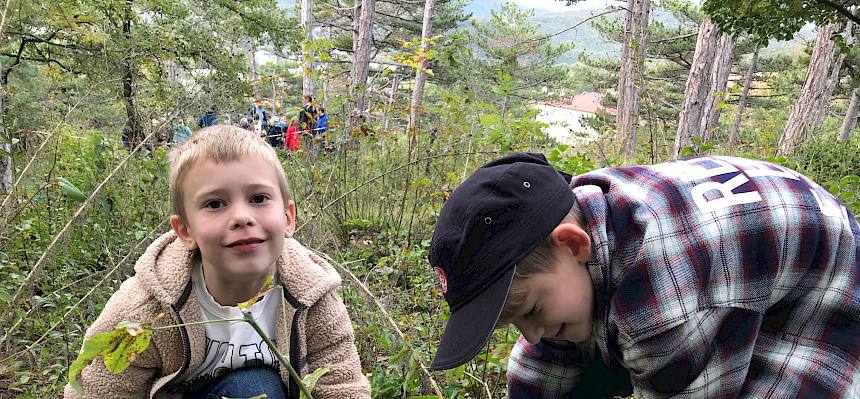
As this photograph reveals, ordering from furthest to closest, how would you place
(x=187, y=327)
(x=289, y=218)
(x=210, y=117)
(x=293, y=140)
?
(x=293, y=140), (x=210, y=117), (x=289, y=218), (x=187, y=327)

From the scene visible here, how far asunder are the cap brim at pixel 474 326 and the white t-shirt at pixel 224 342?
2.30 ft

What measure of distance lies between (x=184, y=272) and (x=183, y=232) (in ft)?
0.40

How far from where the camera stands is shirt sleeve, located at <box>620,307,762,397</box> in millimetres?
1251

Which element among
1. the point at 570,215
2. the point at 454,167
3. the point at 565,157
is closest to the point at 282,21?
the point at 454,167

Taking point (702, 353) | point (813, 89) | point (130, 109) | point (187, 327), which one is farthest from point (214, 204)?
point (813, 89)

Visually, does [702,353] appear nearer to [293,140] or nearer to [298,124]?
[293,140]

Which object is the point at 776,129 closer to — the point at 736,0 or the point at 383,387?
the point at 736,0

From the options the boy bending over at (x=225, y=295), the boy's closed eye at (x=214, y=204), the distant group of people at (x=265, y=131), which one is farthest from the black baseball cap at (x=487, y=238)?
the distant group of people at (x=265, y=131)

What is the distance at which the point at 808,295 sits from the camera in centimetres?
137

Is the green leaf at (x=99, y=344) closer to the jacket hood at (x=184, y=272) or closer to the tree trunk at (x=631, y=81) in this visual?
the jacket hood at (x=184, y=272)

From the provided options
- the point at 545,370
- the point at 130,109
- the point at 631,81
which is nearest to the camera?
the point at 545,370

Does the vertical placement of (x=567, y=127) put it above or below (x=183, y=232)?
below

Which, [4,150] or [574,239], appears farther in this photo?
[4,150]

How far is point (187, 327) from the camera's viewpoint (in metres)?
1.64
